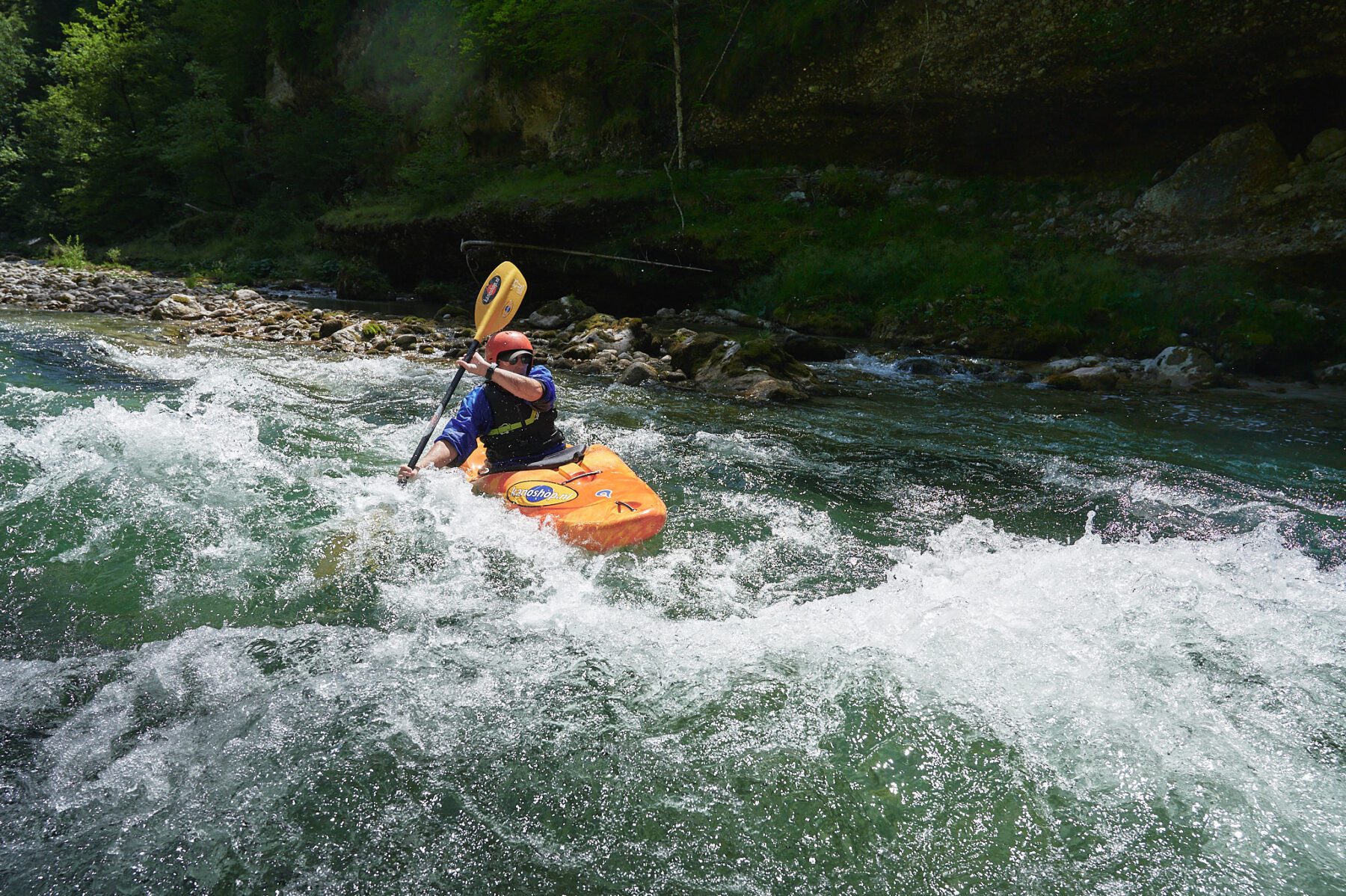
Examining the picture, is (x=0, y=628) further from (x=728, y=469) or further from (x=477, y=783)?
(x=728, y=469)

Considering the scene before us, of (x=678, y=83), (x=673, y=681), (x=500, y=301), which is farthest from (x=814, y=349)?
(x=678, y=83)

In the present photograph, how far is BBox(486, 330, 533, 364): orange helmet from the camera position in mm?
4613

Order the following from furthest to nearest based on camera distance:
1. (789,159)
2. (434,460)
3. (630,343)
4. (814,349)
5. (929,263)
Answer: (789,159), (929,263), (630,343), (814,349), (434,460)

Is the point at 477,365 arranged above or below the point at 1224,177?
below

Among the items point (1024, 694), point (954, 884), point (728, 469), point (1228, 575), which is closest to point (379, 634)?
point (954, 884)

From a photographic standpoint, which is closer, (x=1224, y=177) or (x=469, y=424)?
(x=469, y=424)

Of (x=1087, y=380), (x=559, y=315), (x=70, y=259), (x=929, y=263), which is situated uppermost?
(x=929, y=263)

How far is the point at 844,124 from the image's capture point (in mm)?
13797

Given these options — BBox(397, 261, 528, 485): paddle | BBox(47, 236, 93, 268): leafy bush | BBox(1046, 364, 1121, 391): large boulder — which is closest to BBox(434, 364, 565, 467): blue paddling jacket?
BBox(397, 261, 528, 485): paddle

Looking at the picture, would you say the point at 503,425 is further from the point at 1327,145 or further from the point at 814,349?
the point at 1327,145

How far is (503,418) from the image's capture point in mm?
4590

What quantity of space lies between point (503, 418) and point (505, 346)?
441 millimetres

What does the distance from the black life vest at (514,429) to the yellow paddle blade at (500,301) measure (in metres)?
1.22

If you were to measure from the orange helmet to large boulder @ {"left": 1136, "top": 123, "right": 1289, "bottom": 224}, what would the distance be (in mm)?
9938
